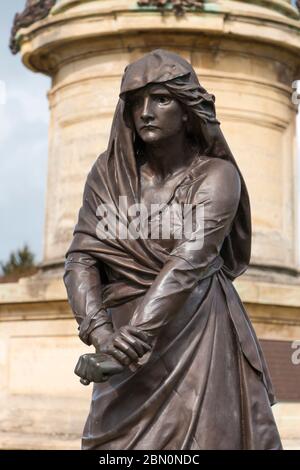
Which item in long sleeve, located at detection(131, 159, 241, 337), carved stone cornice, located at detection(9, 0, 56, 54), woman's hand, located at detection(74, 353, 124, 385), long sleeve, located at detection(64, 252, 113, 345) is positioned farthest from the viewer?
carved stone cornice, located at detection(9, 0, 56, 54)

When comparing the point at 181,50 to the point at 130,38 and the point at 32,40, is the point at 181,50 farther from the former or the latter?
the point at 32,40

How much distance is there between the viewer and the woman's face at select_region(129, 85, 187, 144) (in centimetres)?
461

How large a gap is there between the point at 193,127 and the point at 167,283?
2.57 feet

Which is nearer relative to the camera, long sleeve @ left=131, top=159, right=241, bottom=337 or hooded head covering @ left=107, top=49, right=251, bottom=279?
long sleeve @ left=131, top=159, right=241, bottom=337

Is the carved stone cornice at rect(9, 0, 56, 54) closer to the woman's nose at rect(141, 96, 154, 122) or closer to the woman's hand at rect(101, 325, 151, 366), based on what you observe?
the woman's nose at rect(141, 96, 154, 122)

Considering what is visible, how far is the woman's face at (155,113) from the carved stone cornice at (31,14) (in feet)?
29.7

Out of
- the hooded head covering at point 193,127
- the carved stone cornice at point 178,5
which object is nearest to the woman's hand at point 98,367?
the hooded head covering at point 193,127

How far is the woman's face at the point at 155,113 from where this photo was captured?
4605 mm

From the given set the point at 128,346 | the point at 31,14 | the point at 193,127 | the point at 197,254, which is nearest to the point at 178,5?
the point at 31,14

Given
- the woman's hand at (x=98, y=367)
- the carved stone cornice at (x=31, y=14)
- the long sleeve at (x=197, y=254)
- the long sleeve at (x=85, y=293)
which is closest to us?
the woman's hand at (x=98, y=367)

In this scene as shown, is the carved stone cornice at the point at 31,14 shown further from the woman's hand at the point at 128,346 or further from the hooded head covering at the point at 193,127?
the woman's hand at the point at 128,346

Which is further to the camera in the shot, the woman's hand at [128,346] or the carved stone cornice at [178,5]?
the carved stone cornice at [178,5]

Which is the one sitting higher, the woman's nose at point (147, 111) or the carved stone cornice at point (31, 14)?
the carved stone cornice at point (31, 14)

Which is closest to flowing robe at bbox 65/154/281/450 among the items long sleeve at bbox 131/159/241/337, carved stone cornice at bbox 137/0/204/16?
long sleeve at bbox 131/159/241/337
